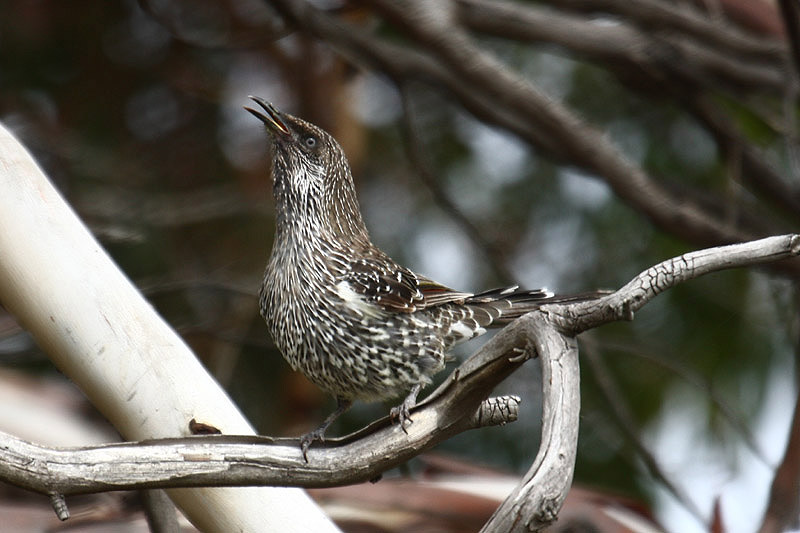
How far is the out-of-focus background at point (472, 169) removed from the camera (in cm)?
440

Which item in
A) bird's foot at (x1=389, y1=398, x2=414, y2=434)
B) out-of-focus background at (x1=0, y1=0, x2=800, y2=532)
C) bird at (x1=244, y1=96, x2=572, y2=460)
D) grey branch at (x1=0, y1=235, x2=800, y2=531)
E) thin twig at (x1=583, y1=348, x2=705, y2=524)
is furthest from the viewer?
out-of-focus background at (x1=0, y1=0, x2=800, y2=532)

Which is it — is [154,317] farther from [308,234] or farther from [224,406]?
[308,234]

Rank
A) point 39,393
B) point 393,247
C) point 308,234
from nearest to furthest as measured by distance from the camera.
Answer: point 308,234 < point 39,393 < point 393,247

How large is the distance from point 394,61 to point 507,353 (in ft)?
8.94

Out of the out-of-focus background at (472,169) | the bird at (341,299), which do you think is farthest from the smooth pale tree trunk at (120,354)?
the out-of-focus background at (472,169)

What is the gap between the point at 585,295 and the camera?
262cm

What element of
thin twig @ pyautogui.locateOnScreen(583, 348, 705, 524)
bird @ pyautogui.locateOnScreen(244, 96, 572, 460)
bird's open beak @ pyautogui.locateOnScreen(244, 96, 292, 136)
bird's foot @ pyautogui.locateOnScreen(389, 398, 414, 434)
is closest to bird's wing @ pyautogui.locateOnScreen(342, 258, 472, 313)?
bird @ pyautogui.locateOnScreen(244, 96, 572, 460)

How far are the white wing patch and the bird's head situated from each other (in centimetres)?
27

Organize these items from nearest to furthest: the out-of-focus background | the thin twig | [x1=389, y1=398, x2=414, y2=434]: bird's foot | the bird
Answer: [x1=389, y1=398, x2=414, y2=434]: bird's foot, the bird, the thin twig, the out-of-focus background

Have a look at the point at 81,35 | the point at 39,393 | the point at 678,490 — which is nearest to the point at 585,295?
the point at 678,490

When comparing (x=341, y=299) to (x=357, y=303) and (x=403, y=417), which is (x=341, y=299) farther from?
(x=403, y=417)

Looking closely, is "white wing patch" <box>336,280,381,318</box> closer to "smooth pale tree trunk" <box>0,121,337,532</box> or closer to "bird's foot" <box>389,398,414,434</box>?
"smooth pale tree trunk" <box>0,121,337,532</box>

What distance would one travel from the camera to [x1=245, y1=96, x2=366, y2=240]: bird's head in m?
3.07

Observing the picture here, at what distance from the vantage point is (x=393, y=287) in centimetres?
292
